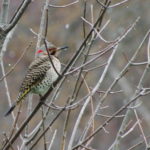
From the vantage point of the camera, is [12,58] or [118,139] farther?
[12,58]

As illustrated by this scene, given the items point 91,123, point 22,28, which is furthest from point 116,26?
point 91,123

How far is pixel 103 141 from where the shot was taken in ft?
57.5

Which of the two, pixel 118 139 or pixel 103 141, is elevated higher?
pixel 118 139

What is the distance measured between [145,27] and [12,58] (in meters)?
3.86

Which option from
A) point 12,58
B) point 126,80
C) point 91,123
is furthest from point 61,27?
point 91,123

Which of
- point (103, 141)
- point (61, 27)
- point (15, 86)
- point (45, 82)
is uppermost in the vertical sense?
point (45, 82)

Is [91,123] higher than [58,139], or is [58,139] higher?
[91,123]

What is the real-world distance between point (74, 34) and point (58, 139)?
335 centimetres

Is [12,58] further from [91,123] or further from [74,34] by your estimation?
[91,123]

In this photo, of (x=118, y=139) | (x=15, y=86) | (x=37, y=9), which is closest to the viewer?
(x=118, y=139)

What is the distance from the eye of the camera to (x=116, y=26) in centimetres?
1692

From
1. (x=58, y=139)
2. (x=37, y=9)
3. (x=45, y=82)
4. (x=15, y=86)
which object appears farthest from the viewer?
(x=37, y=9)

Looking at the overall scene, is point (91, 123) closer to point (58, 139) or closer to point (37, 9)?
point (58, 139)

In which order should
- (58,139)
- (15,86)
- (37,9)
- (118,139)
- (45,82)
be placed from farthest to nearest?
(37,9), (15,86), (58,139), (45,82), (118,139)
